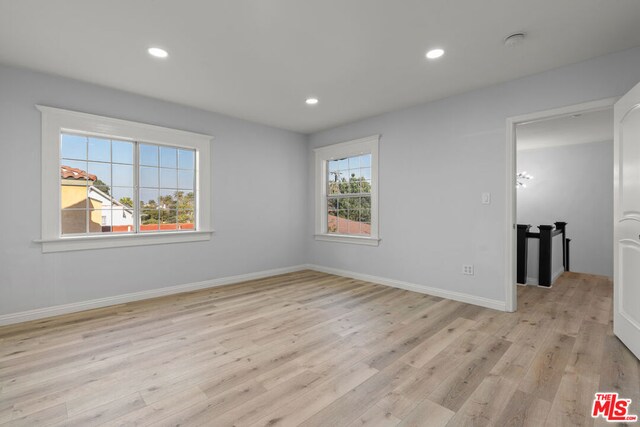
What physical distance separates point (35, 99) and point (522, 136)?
7368 mm

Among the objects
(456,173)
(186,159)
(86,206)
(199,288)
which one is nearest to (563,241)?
(456,173)

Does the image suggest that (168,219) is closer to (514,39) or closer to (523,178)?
(514,39)

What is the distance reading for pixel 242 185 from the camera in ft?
16.0

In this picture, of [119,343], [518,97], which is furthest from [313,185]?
[119,343]

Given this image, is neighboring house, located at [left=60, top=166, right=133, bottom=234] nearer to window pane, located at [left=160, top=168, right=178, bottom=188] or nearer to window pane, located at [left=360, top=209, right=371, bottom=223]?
window pane, located at [left=160, top=168, right=178, bottom=188]

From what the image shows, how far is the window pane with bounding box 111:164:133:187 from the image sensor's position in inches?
149

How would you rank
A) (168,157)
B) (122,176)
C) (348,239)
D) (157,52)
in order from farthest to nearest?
(348,239)
(168,157)
(122,176)
(157,52)

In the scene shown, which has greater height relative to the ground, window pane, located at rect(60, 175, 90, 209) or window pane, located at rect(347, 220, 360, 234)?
window pane, located at rect(60, 175, 90, 209)

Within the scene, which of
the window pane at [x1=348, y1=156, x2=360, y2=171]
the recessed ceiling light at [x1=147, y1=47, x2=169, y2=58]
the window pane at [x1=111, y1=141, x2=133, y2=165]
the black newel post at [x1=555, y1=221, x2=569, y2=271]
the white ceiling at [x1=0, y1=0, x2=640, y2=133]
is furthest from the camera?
the black newel post at [x1=555, y1=221, x2=569, y2=271]

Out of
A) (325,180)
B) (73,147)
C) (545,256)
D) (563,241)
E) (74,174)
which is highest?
(73,147)

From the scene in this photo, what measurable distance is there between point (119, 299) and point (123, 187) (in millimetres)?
1385

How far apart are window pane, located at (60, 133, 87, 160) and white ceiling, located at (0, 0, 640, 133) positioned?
687mm

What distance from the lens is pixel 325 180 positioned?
18.6 feet

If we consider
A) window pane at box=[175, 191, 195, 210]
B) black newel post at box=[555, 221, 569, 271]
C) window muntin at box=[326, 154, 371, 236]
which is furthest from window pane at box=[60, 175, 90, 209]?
black newel post at box=[555, 221, 569, 271]
